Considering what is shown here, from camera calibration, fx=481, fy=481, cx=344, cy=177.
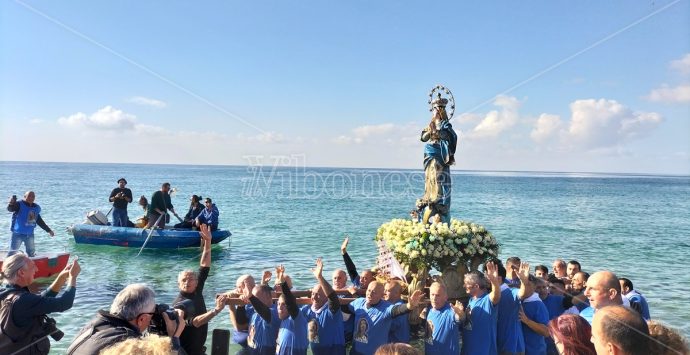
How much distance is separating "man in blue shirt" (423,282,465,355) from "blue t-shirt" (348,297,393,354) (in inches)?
19.2

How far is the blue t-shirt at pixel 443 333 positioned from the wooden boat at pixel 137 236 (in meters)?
14.8

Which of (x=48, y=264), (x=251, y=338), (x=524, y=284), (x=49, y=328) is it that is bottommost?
(x=48, y=264)

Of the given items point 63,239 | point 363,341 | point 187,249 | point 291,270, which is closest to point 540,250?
point 291,270

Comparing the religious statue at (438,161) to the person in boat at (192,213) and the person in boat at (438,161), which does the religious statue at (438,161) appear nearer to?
the person in boat at (438,161)

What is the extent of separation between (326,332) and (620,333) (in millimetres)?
3717

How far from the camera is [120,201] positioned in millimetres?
18219

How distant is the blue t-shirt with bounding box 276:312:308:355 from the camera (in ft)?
18.1

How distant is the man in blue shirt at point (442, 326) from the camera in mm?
5434

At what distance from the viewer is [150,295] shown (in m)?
3.67

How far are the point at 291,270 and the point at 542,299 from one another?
1217 cm

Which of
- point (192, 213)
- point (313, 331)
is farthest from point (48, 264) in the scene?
point (313, 331)

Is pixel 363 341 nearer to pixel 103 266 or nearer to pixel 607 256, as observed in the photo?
pixel 103 266

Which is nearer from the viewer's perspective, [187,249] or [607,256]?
[187,249]

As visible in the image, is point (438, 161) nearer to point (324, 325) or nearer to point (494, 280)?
point (494, 280)
